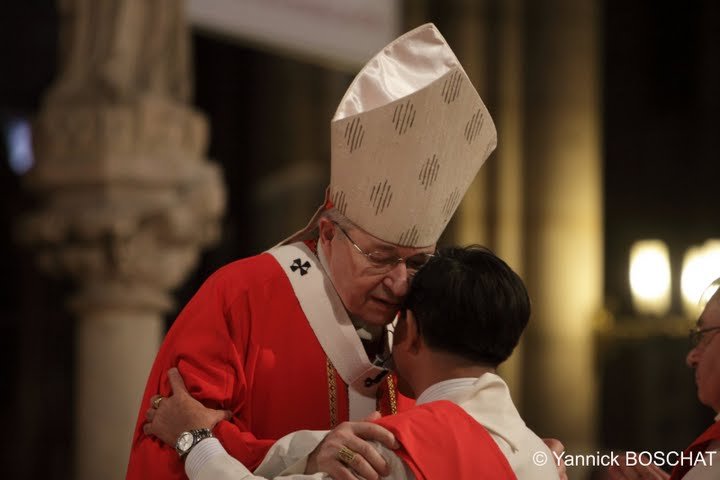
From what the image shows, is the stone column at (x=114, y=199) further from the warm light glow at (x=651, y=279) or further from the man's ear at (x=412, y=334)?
the man's ear at (x=412, y=334)

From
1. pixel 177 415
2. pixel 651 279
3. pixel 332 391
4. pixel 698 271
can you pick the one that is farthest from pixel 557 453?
pixel 651 279

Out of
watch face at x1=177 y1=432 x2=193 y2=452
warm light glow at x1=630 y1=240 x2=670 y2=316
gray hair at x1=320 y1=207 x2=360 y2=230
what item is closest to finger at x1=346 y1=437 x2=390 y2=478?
watch face at x1=177 y1=432 x2=193 y2=452

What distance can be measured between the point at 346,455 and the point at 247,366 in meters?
0.53

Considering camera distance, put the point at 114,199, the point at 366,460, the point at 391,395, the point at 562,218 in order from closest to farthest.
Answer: the point at 366,460, the point at 391,395, the point at 114,199, the point at 562,218

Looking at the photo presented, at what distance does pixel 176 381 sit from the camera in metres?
2.87

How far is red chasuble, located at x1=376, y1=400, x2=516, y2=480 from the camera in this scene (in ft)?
8.23

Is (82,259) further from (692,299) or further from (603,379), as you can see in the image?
(603,379)

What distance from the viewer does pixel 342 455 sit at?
252 centimetres

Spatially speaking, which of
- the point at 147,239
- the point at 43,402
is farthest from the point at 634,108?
the point at 147,239

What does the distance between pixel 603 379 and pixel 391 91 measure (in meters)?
8.11

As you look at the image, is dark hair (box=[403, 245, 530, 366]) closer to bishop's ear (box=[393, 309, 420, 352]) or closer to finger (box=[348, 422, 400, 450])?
bishop's ear (box=[393, 309, 420, 352])

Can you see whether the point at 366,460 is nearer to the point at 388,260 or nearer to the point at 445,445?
the point at 445,445

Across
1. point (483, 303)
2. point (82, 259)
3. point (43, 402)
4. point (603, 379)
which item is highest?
point (483, 303)

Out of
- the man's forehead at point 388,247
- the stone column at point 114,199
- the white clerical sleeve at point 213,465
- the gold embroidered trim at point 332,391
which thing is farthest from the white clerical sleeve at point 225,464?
the stone column at point 114,199
